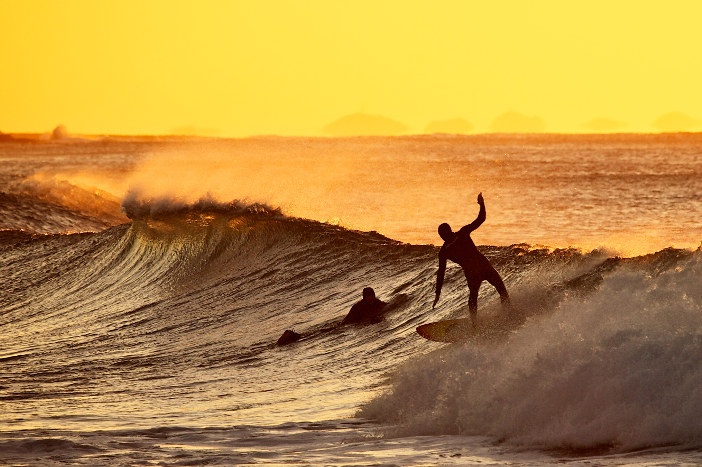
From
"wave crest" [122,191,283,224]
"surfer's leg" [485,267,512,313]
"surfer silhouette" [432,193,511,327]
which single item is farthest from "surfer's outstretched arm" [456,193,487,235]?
"wave crest" [122,191,283,224]

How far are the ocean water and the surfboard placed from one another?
28 cm

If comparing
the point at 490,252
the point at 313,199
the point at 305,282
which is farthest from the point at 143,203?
the point at 313,199

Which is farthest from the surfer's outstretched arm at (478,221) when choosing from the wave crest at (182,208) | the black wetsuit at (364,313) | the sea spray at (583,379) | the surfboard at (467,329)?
the wave crest at (182,208)

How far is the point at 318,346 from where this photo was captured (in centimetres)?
1589

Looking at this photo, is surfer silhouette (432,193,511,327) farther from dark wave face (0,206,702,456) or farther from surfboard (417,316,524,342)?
dark wave face (0,206,702,456)

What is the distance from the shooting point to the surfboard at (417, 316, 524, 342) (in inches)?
505

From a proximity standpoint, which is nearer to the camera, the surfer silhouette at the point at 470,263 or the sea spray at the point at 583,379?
the sea spray at the point at 583,379

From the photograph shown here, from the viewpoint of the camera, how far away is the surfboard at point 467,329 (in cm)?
1282

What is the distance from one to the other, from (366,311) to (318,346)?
48.9 inches

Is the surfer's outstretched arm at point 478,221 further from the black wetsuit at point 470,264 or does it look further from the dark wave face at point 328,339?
the dark wave face at point 328,339

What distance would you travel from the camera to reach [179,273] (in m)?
24.1

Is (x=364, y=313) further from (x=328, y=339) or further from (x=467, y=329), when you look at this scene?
(x=467, y=329)

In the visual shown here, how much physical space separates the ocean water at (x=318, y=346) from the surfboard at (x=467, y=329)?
28cm

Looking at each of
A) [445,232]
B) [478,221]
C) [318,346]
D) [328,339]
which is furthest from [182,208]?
[478,221]
